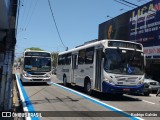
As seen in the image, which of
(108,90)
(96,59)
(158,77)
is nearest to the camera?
(108,90)

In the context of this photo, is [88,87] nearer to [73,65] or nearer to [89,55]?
[89,55]

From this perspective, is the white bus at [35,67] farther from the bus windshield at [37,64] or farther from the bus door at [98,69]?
the bus door at [98,69]

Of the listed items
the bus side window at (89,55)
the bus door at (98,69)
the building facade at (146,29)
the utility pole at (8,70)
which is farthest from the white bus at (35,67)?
the utility pole at (8,70)

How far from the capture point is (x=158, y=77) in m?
28.0

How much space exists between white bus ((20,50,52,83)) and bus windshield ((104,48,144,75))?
9.89m

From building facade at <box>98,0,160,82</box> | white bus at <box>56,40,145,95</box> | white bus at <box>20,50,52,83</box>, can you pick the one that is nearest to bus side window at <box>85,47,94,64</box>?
white bus at <box>56,40,145,95</box>

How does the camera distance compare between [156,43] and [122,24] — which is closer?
[156,43]

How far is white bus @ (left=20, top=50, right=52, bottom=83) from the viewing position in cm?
2425

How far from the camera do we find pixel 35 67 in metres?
24.5

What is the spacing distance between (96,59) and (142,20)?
13.7 meters

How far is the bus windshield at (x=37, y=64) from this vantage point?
24406mm

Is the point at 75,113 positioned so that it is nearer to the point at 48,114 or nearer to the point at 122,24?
the point at 48,114

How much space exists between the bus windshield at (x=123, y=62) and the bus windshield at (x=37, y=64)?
998cm

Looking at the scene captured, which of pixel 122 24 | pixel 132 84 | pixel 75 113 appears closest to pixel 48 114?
pixel 75 113
